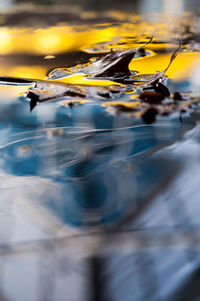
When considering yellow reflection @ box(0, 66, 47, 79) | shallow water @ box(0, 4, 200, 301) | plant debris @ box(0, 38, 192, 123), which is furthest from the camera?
yellow reflection @ box(0, 66, 47, 79)

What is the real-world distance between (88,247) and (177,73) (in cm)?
82

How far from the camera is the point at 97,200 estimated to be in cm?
49

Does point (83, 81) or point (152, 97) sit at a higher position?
point (83, 81)

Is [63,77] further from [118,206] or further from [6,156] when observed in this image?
[118,206]

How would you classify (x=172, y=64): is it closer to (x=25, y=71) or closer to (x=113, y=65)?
(x=113, y=65)

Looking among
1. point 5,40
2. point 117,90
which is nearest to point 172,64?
point 117,90

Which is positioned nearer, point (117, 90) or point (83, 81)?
point (117, 90)

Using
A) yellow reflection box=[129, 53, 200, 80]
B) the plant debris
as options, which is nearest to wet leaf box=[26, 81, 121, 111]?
the plant debris

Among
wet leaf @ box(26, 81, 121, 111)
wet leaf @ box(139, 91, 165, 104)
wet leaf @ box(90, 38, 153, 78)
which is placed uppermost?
wet leaf @ box(90, 38, 153, 78)

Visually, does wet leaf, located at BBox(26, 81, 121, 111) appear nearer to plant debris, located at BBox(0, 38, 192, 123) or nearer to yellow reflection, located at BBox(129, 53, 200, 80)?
plant debris, located at BBox(0, 38, 192, 123)

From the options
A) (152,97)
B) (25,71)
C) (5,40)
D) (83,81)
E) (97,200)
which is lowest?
(97,200)

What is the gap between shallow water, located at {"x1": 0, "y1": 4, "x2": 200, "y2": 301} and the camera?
356mm

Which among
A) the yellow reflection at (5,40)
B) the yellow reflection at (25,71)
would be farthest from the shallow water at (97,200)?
the yellow reflection at (5,40)

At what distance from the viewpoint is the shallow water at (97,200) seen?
36 cm
